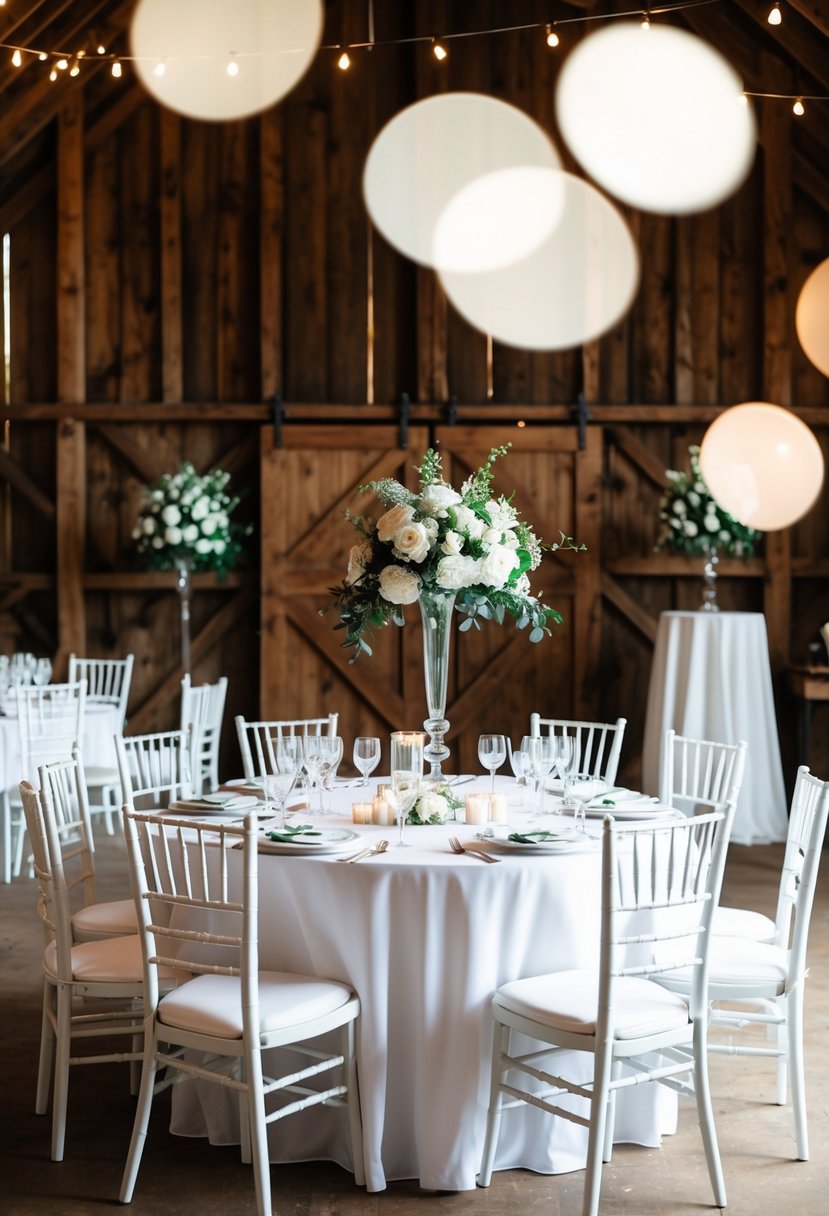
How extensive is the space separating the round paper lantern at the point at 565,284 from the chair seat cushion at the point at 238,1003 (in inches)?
239

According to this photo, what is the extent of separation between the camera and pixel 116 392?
8570 mm

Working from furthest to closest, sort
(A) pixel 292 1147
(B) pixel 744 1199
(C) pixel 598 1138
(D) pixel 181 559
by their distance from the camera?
(D) pixel 181 559 → (A) pixel 292 1147 → (B) pixel 744 1199 → (C) pixel 598 1138

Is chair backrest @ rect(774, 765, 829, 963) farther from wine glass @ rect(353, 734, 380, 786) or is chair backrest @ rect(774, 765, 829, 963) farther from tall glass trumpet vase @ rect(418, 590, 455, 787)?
wine glass @ rect(353, 734, 380, 786)

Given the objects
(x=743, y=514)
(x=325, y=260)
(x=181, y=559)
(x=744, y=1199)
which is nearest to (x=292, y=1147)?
(x=744, y=1199)

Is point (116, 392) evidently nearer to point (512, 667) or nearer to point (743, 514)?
point (512, 667)

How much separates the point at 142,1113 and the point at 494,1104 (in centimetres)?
82

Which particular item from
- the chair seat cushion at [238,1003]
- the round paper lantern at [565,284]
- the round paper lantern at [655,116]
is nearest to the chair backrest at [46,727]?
the chair seat cushion at [238,1003]

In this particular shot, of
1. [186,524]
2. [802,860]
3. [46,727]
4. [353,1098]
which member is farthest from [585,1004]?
[186,524]

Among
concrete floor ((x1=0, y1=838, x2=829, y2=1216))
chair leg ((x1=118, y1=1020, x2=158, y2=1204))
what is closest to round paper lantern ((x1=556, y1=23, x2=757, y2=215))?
concrete floor ((x1=0, y1=838, x2=829, y2=1216))

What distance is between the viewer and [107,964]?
3.31 metres

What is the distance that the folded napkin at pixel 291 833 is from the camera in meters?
3.27

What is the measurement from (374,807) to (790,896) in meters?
1.15

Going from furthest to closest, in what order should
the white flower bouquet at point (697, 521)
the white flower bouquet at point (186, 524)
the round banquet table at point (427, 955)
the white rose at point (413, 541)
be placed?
the white flower bouquet at point (186, 524)
the white flower bouquet at point (697, 521)
the white rose at point (413, 541)
the round banquet table at point (427, 955)

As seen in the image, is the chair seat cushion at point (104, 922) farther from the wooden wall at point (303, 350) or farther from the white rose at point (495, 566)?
the wooden wall at point (303, 350)
